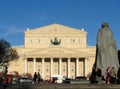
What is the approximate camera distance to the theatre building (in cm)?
15150

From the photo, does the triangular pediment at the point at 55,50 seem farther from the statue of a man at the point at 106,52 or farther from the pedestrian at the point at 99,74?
the pedestrian at the point at 99,74

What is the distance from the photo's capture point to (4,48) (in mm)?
116500

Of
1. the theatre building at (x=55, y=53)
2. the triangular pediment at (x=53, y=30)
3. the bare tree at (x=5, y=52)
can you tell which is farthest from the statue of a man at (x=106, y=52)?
the triangular pediment at (x=53, y=30)

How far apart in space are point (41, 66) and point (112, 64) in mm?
130416

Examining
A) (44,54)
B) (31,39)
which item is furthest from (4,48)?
(31,39)

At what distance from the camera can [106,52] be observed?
28422mm

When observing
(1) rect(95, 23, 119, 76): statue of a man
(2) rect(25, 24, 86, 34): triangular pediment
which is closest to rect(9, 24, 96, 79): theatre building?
(2) rect(25, 24, 86, 34): triangular pediment

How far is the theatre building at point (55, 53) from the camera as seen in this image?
151500mm

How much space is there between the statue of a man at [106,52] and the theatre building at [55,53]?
400 ft

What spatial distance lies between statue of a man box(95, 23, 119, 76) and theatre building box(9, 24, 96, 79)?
121927 mm

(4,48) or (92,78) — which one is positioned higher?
(4,48)

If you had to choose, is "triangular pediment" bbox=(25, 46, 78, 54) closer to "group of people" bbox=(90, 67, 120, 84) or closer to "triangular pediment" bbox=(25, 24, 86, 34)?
"triangular pediment" bbox=(25, 24, 86, 34)

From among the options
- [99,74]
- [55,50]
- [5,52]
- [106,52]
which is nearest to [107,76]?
[99,74]

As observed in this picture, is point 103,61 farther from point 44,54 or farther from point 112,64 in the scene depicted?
point 44,54
